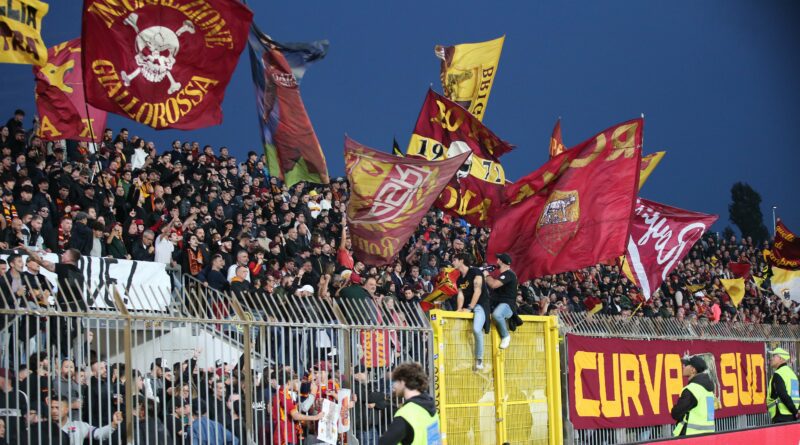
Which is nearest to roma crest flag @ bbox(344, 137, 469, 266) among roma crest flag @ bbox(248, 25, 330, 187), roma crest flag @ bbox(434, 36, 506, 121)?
roma crest flag @ bbox(248, 25, 330, 187)

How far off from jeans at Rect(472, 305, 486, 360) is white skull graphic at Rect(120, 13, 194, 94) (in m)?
4.76

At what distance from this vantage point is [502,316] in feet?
46.3

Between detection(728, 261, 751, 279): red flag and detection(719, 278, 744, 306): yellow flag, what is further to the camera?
detection(728, 261, 751, 279): red flag

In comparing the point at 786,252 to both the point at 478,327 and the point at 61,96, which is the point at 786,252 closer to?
the point at 478,327

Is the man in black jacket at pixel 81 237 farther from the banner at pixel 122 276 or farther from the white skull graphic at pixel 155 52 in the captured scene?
the white skull graphic at pixel 155 52

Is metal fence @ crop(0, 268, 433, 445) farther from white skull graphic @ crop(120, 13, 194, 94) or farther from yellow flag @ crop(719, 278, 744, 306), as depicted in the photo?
yellow flag @ crop(719, 278, 744, 306)

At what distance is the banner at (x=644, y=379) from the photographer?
15.9 metres

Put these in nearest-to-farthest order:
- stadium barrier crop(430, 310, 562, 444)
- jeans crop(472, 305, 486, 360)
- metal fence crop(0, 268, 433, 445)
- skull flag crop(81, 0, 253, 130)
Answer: metal fence crop(0, 268, 433, 445)
stadium barrier crop(430, 310, 562, 444)
jeans crop(472, 305, 486, 360)
skull flag crop(81, 0, 253, 130)

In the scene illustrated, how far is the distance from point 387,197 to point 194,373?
583cm

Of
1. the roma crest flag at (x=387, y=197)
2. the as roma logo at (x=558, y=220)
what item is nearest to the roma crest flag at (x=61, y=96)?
the roma crest flag at (x=387, y=197)

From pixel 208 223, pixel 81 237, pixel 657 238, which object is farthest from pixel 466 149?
pixel 81 237

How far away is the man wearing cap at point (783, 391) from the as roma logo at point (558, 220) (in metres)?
3.66

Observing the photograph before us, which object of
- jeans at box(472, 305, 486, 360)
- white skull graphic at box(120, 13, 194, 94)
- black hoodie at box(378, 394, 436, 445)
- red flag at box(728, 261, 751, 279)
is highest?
white skull graphic at box(120, 13, 194, 94)

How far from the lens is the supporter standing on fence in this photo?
13805mm
